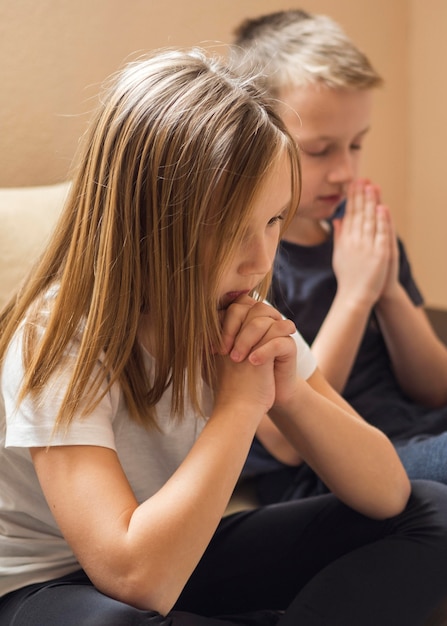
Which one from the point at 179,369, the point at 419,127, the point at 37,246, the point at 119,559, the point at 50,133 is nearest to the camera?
the point at 119,559

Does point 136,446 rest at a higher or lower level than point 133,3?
lower

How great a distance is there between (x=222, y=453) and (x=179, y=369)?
116 millimetres

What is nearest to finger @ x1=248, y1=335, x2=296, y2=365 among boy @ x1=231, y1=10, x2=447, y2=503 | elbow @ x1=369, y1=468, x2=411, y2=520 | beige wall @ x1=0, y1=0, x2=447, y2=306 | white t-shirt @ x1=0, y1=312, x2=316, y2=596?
white t-shirt @ x1=0, y1=312, x2=316, y2=596

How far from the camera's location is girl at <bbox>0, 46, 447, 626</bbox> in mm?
812

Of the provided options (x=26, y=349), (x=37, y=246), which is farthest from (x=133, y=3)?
(x=26, y=349)

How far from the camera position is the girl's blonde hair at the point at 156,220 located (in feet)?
2.76

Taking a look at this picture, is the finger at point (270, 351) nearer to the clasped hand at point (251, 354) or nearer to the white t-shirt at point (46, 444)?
the clasped hand at point (251, 354)

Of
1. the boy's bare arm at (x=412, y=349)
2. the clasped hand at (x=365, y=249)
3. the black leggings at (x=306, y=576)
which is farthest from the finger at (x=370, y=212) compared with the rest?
the black leggings at (x=306, y=576)

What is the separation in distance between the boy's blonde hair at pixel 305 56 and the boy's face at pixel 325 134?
15 mm

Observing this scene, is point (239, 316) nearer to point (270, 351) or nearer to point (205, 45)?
point (270, 351)

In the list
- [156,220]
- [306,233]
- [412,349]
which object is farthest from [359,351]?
[156,220]

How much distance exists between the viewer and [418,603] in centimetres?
96

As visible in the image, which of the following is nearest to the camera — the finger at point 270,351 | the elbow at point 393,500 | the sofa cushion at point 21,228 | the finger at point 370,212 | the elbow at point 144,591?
the elbow at point 144,591

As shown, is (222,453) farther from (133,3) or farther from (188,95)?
(133,3)
